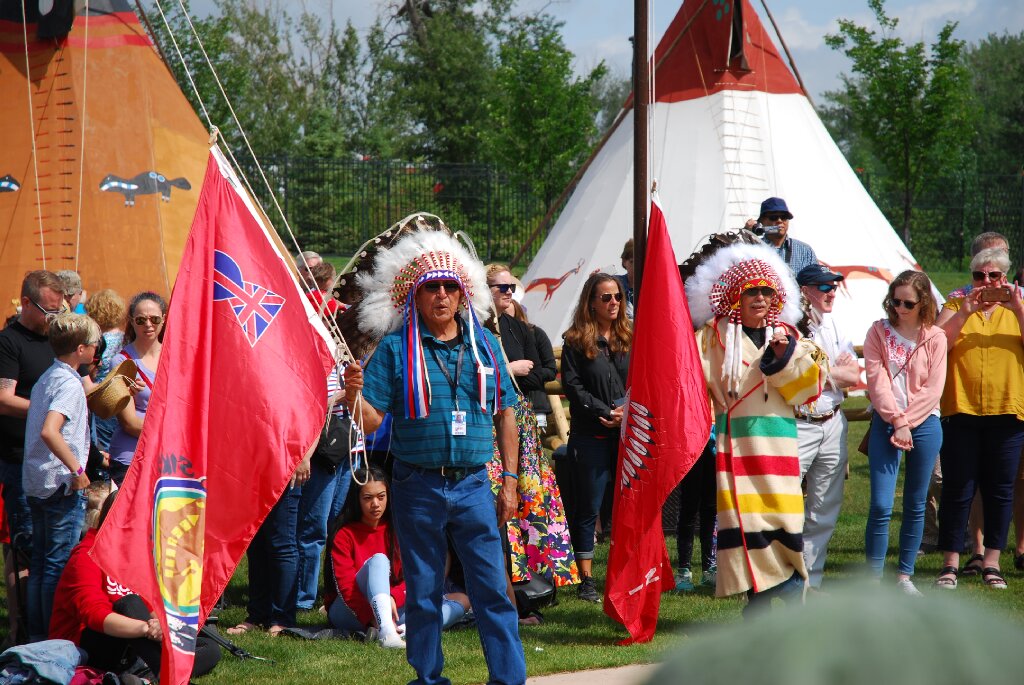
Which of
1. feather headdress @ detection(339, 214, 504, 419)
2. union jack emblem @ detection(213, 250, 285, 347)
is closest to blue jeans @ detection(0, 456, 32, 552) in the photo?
union jack emblem @ detection(213, 250, 285, 347)

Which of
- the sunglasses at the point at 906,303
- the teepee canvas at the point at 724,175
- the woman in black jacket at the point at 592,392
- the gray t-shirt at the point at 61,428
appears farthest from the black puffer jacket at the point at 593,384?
the teepee canvas at the point at 724,175

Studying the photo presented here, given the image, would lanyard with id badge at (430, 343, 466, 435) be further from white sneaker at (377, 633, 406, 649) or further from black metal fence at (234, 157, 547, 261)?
black metal fence at (234, 157, 547, 261)

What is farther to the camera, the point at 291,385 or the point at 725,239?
the point at 725,239

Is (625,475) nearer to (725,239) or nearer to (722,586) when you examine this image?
(722,586)

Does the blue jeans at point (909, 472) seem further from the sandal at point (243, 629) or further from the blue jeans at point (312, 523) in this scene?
the sandal at point (243, 629)

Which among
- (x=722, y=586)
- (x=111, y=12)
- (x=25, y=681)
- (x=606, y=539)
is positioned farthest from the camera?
(x=111, y=12)

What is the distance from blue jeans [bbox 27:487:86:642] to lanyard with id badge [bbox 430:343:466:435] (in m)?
1.94

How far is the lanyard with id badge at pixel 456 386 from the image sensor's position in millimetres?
4724

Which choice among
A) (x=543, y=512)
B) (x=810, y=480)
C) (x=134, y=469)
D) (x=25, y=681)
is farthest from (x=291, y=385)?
(x=810, y=480)

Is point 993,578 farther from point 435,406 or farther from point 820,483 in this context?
point 435,406

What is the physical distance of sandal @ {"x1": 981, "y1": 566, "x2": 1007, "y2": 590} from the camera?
22.1ft

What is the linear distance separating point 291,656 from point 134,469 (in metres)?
1.50

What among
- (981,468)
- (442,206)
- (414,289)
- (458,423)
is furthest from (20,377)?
(442,206)

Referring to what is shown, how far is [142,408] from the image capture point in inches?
245
